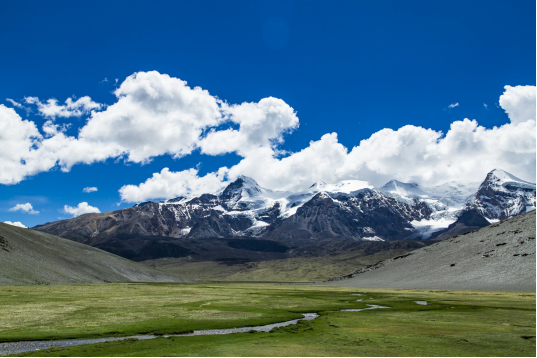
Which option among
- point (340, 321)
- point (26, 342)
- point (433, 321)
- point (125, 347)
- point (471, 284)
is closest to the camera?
point (125, 347)

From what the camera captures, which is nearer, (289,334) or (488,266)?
(289,334)

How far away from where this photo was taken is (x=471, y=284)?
493 feet

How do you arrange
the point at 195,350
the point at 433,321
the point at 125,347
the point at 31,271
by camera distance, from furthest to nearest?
the point at 31,271, the point at 433,321, the point at 125,347, the point at 195,350

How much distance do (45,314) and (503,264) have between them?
529 ft

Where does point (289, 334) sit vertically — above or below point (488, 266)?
above

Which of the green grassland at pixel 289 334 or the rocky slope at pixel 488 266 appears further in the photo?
the rocky slope at pixel 488 266

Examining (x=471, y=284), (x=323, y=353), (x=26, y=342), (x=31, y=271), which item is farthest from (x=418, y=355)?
(x=31, y=271)

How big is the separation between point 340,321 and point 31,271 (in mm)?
187455

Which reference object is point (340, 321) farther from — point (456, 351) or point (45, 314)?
point (45, 314)

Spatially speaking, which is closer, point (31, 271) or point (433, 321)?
point (433, 321)

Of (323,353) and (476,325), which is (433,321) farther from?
(323,353)

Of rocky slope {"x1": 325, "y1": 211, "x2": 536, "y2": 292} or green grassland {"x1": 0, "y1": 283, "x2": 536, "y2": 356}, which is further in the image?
rocky slope {"x1": 325, "y1": 211, "x2": 536, "y2": 292}

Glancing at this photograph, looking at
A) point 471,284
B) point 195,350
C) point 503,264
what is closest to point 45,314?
point 195,350

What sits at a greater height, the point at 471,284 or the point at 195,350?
the point at 195,350
